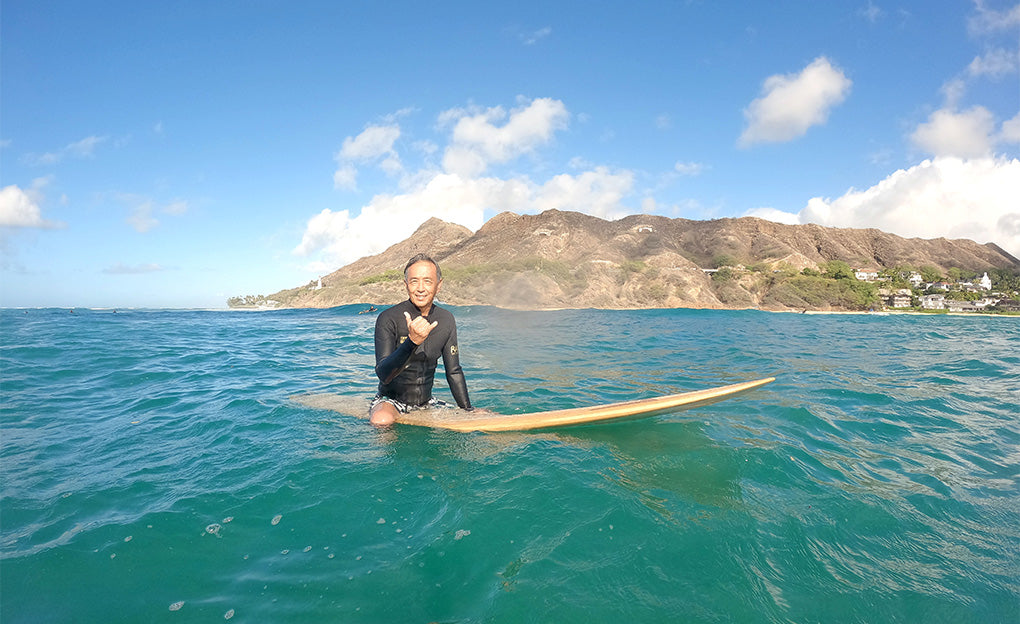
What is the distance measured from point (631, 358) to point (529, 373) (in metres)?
3.97

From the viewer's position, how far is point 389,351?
501 cm

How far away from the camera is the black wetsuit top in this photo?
5008 mm

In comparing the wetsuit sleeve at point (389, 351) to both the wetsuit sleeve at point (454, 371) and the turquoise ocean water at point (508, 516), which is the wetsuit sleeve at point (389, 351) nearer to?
the wetsuit sleeve at point (454, 371)

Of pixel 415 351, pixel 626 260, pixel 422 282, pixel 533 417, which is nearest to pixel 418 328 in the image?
pixel 415 351

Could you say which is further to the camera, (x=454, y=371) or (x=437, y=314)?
(x=454, y=371)

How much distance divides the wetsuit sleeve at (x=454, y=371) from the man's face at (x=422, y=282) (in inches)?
25.8

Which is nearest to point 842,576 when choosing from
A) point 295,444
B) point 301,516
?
point 301,516

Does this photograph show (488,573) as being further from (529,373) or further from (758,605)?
(529,373)

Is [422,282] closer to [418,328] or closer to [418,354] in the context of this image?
[418,354]

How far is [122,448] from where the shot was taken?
450 centimetres

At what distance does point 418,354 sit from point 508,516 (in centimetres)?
264

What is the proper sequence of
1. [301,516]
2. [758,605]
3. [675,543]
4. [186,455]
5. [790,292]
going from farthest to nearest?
[790,292], [186,455], [301,516], [675,543], [758,605]

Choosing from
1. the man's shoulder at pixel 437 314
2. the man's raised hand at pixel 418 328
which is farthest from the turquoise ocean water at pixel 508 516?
the man's shoulder at pixel 437 314

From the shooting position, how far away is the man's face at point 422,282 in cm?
470
